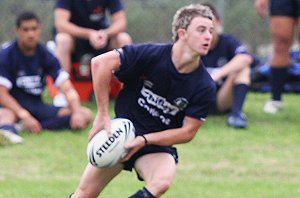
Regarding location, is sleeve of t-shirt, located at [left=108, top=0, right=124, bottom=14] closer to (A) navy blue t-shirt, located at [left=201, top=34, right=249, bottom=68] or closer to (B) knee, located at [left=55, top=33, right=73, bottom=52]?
(B) knee, located at [left=55, top=33, right=73, bottom=52]

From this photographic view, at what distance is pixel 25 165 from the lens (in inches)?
303

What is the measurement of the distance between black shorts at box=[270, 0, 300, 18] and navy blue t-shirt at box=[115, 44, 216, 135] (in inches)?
154

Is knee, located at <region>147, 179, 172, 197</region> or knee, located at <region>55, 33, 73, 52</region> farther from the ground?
knee, located at <region>147, 179, 172, 197</region>

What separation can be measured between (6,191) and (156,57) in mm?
1778

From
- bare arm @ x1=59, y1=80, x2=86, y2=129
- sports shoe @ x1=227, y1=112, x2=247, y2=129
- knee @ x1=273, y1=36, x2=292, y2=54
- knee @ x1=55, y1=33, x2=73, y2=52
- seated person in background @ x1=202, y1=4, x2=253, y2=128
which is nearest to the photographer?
bare arm @ x1=59, y1=80, x2=86, y2=129

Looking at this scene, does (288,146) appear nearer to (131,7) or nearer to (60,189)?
(60,189)

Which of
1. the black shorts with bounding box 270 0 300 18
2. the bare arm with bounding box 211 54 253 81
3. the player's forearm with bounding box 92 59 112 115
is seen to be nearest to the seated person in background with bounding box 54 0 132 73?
the bare arm with bounding box 211 54 253 81

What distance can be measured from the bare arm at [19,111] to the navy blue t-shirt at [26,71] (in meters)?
0.12

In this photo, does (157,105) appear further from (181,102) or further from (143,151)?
(143,151)

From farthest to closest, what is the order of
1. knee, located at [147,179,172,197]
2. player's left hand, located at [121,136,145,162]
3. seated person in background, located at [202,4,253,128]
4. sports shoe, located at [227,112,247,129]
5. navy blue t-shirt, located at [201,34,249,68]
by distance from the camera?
1. navy blue t-shirt, located at [201,34,249,68]
2. seated person in background, located at [202,4,253,128]
3. sports shoe, located at [227,112,247,129]
4. player's left hand, located at [121,136,145,162]
5. knee, located at [147,179,172,197]

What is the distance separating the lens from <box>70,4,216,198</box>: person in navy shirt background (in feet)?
18.5

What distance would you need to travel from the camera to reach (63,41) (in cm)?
997

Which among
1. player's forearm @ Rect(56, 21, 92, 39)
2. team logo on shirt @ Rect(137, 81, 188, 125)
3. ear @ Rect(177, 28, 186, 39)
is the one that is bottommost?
player's forearm @ Rect(56, 21, 92, 39)

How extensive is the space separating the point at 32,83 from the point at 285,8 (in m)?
2.79
